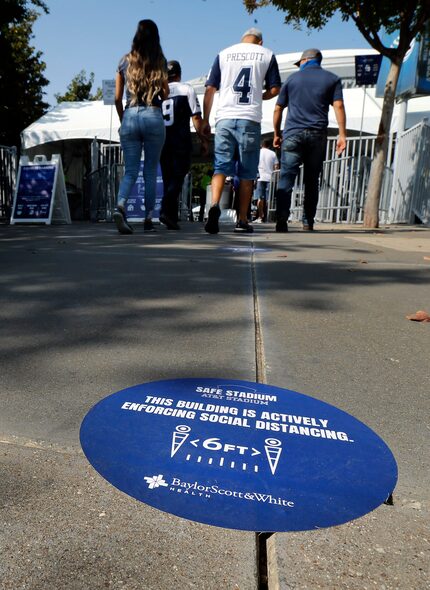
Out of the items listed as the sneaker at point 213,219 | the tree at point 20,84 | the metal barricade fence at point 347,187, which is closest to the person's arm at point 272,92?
the sneaker at point 213,219

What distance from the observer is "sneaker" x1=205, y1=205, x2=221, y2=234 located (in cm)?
546

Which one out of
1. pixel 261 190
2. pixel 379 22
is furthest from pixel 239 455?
pixel 261 190

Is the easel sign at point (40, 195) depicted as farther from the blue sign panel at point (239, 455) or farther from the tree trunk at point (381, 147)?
the blue sign panel at point (239, 455)

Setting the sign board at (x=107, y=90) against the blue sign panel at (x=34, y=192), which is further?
the sign board at (x=107, y=90)

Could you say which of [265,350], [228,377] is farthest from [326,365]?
[228,377]

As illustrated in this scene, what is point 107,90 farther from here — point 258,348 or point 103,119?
point 258,348

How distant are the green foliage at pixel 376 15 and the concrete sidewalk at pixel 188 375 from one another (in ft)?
18.1

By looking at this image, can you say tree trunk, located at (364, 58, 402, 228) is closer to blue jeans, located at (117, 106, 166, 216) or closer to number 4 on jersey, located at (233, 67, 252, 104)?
number 4 on jersey, located at (233, 67, 252, 104)

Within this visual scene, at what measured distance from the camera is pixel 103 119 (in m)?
14.8

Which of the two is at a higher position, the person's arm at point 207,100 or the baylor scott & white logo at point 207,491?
the person's arm at point 207,100

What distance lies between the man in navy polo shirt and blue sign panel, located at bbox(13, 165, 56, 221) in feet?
14.2

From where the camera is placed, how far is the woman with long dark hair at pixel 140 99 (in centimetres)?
523

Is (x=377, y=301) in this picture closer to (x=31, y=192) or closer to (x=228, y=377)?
(x=228, y=377)

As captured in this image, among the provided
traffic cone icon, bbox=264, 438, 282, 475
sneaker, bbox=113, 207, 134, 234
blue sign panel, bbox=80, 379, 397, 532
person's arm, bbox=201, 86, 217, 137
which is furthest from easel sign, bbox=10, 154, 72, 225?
traffic cone icon, bbox=264, 438, 282, 475
